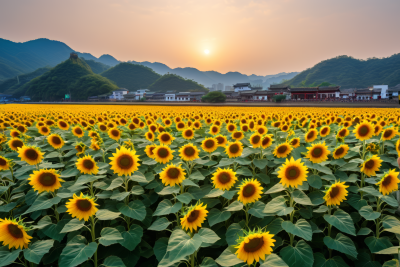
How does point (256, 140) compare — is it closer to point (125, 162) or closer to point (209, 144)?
point (209, 144)

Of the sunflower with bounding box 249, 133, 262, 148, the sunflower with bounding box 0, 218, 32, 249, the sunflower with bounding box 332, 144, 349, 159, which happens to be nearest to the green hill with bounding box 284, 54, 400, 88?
the sunflower with bounding box 332, 144, 349, 159

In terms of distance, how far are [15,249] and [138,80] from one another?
173393 millimetres

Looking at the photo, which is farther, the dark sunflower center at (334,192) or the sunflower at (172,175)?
the sunflower at (172,175)

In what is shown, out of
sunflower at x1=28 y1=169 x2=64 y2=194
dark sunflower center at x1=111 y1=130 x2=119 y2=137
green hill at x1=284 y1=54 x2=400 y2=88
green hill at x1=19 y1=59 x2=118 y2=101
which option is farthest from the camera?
green hill at x1=284 y1=54 x2=400 y2=88

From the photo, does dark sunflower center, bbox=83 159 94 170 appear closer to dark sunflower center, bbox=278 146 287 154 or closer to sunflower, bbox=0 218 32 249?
sunflower, bbox=0 218 32 249

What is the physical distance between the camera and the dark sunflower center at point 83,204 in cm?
206

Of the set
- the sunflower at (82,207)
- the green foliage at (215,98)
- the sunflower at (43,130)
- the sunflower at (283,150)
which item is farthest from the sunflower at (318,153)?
the green foliage at (215,98)

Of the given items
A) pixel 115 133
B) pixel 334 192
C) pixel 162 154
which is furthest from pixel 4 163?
pixel 334 192

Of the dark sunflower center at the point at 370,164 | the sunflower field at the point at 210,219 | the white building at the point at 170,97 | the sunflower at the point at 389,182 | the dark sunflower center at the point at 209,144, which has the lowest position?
the sunflower field at the point at 210,219

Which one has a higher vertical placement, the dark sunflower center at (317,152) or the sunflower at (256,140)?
the sunflower at (256,140)

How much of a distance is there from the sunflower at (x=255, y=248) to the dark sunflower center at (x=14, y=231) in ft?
6.93

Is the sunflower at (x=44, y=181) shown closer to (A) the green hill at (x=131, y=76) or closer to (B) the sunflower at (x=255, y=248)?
(B) the sunflower at (x=255, y=248)

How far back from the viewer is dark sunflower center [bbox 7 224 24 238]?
6.19ft

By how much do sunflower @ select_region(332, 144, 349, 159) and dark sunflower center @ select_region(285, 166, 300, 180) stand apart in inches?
52.1
